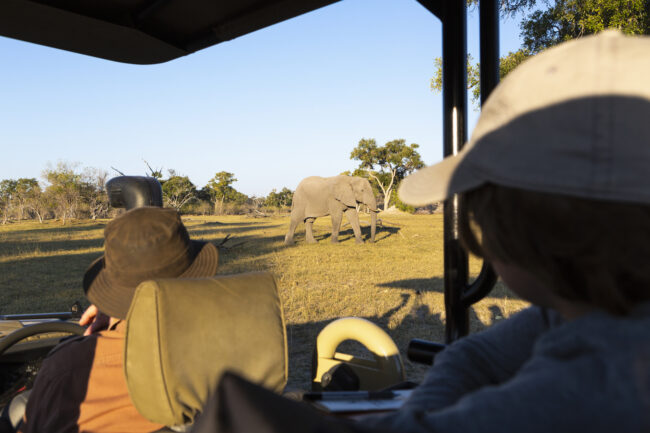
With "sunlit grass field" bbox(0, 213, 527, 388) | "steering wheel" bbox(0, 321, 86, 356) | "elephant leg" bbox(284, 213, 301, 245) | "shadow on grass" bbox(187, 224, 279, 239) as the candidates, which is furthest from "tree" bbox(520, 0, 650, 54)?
"shadow on grass" bbox(187, 224, 279, 239)

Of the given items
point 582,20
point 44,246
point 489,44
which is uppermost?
point 582,20

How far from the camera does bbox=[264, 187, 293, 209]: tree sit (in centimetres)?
4660

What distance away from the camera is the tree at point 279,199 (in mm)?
46597

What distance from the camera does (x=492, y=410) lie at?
48 cm

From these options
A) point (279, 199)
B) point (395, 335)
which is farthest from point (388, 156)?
point (395, 335)

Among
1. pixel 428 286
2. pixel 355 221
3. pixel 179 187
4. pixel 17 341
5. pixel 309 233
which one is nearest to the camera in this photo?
pixel 17 341

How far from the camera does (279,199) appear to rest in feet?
155

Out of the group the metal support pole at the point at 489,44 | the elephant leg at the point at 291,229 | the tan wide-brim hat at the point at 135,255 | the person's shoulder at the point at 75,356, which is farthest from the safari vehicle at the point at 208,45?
the elephant leg at the point at 291,229

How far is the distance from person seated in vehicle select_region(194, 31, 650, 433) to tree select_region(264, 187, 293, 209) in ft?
150

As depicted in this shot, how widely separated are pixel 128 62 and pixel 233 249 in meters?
10.1

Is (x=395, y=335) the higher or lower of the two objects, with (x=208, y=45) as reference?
lower

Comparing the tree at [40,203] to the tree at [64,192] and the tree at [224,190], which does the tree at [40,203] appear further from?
the tree at [224,190]

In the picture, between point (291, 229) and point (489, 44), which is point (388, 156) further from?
point (489, 44)

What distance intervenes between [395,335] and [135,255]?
12.6 ft
